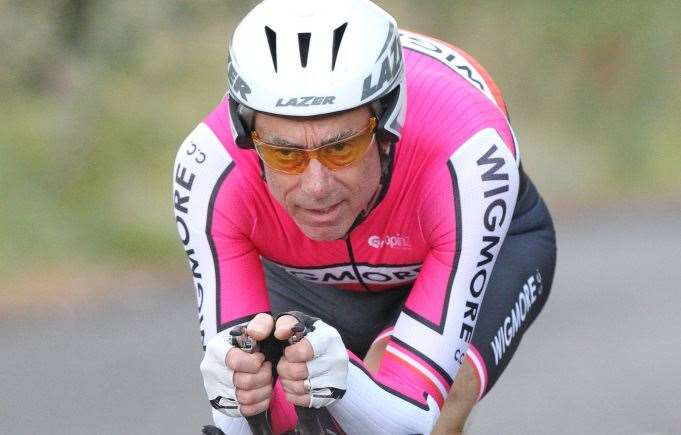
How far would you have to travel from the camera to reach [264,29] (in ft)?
13.9

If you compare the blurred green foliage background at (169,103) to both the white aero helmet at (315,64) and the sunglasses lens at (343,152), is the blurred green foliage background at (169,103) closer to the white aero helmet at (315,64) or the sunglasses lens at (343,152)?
the white aero helmet at (315,64)

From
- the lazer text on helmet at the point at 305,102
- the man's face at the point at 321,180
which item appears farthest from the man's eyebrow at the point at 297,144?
the lazer text on helmet at the point at 305,102

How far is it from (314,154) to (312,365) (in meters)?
0.62

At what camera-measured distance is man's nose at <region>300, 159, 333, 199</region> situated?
410cm

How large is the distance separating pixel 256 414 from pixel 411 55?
5.30 feet

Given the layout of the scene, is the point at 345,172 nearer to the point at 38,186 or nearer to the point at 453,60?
the point at 453,60

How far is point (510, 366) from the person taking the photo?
332 inches

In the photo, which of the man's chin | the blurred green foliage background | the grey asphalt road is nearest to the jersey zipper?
the man's chin

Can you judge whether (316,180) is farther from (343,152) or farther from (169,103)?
(169,103)

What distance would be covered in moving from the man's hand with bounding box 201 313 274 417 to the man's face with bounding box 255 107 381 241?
1.58ft

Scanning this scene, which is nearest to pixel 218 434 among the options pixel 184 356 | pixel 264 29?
pixel 264 29

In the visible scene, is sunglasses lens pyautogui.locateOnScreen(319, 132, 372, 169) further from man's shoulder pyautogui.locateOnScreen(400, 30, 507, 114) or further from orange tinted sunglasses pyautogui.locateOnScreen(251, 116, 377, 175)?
man's shoulder pyautogui.locateOnScreen(400, 30, 507, 114)

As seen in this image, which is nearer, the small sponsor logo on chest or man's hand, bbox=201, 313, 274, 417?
man's hand, bbox=201, 313, 274, 417

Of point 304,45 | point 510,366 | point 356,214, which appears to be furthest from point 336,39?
point 510,366
